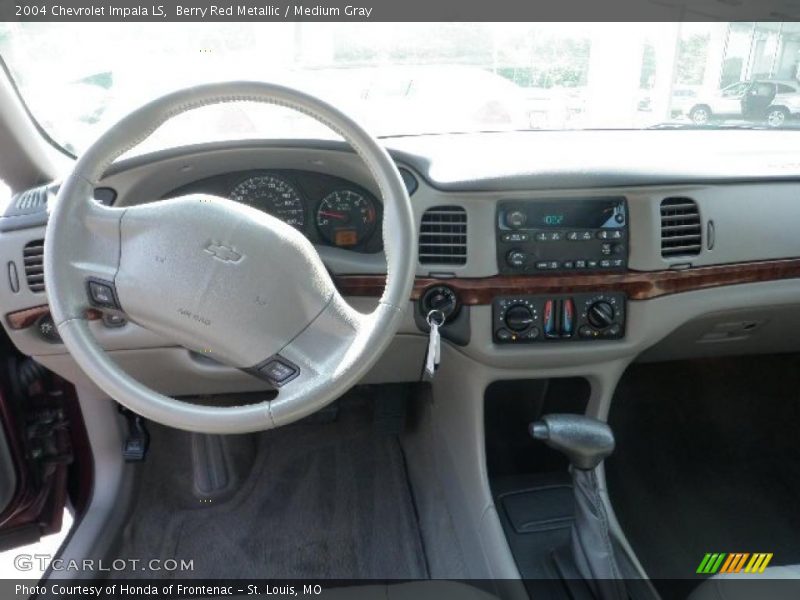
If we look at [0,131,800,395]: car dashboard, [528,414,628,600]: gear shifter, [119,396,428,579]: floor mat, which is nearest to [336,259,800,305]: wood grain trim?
[0,131,800,395]: car dashboard

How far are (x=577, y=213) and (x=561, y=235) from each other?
7 centimetres

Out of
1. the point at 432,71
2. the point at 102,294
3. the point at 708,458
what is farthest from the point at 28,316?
the point at 708,458

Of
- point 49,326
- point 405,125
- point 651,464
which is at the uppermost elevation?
point 405,125

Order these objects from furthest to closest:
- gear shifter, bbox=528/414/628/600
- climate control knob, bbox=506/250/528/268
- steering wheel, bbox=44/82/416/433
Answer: climate control knob, bbox=506/250/528/268, gear shifter, bbox=528/414/628/600, steering wheel, bbox=44/82/416/433

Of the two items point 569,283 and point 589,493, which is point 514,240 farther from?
point 589,493

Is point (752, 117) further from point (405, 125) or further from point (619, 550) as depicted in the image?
point (619, 550)

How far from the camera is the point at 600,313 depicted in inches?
73.9

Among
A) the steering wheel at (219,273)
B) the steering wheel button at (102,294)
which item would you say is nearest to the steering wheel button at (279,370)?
the steering wheel at (219,273)

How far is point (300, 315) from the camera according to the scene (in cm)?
128

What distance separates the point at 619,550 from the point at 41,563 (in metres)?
1.65

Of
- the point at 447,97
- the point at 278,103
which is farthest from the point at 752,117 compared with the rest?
the point at 278,103

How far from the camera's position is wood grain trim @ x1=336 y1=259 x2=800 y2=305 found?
182 centimetres

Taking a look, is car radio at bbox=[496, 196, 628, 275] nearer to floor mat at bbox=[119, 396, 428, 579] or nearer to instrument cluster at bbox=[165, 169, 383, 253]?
instrument cluster at bbox=[165, 169, 383, 253]

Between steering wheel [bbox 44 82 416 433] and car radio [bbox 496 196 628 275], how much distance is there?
1.93 ft
